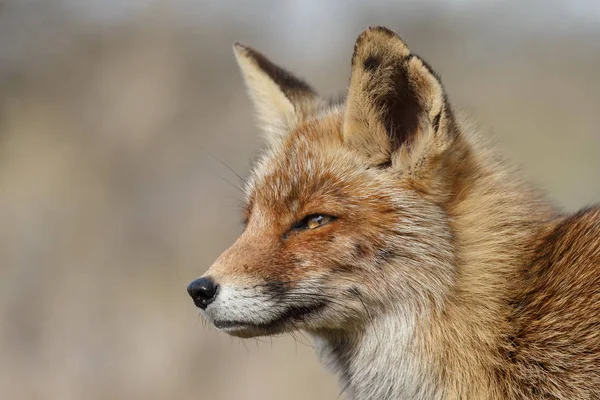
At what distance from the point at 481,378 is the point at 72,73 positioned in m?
14.6

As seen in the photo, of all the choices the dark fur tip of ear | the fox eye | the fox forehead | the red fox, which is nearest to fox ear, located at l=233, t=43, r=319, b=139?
the dark fur tip of ear

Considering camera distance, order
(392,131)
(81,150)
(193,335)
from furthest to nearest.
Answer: (81,150)
(193,335)
(392,131)

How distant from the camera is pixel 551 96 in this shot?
1844 centimetres

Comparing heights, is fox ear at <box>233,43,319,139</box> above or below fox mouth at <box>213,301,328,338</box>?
above

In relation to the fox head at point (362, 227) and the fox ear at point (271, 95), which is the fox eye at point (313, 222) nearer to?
the fox head at point (362, 227)

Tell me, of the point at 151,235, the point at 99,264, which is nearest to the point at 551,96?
the point at 151,235

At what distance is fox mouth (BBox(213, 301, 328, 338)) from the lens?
4227 millimetres

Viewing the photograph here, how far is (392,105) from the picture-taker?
4508 millimetres

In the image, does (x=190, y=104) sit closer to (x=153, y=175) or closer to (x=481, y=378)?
(x=153, y=175)

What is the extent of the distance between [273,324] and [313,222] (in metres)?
0.64

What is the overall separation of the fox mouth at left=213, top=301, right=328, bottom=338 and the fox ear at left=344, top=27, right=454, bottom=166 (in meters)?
1.00

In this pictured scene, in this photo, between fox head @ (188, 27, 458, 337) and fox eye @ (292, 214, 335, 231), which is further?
fox eye @ (292, 214, 335, 231)

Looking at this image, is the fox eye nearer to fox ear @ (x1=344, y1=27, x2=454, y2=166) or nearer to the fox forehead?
the fox forehead

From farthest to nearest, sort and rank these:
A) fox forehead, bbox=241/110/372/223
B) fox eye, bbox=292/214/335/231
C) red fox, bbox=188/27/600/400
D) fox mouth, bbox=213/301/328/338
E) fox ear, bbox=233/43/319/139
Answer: fox ear, bbox=233/43/319/139
fox forehead, bbox=241/110/372/223
fox eye, bbox=292/214/335/231
fox mouth, bbox=213/301/328/338
red fox, bbox=188/27/600/400
